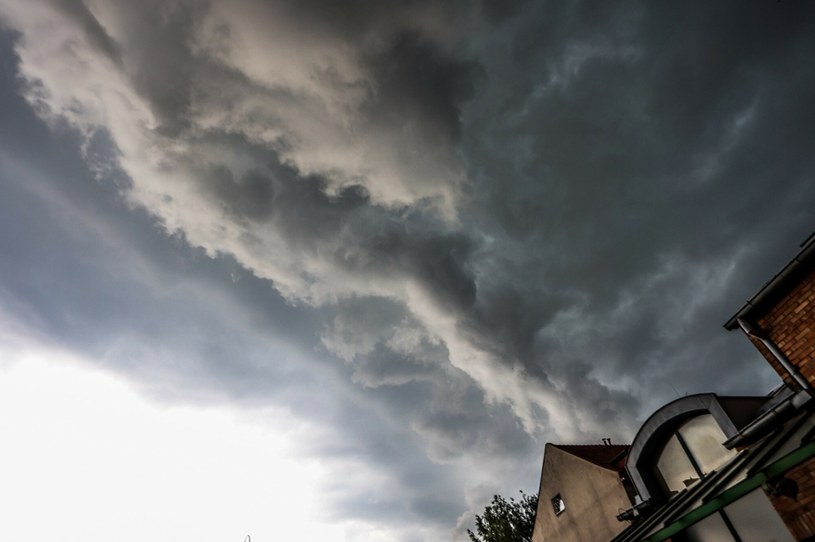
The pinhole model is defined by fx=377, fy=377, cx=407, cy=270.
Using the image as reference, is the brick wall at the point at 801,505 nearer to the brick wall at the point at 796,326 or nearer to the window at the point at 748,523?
the window at the point at 748,523

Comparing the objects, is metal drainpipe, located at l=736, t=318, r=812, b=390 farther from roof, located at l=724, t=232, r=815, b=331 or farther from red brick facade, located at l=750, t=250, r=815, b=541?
roof, located at l=724, t=232, r=815, b=331

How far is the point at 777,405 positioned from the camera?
8.77 meters

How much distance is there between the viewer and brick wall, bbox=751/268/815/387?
8227 millimetres

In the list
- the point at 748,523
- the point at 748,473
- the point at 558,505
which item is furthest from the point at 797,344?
the point at 558,505

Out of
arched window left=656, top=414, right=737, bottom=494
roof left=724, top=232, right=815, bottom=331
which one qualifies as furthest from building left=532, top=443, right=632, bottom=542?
roof left=724, top=232, right=815, bottom=331

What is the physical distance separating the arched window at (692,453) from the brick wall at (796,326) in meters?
4.77

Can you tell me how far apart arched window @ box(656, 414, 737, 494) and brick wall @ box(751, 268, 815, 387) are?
4766 mm

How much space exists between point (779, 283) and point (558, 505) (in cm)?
1766

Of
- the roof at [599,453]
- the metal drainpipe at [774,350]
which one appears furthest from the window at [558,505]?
the metal drainpipe at [774,350]

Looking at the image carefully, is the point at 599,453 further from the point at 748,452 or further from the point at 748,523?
the point at 748,523

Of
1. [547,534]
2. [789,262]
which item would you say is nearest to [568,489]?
[547,534]

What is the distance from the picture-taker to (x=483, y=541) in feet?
115

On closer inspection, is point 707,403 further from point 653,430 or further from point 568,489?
point 568,489

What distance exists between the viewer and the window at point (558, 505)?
2043cm
